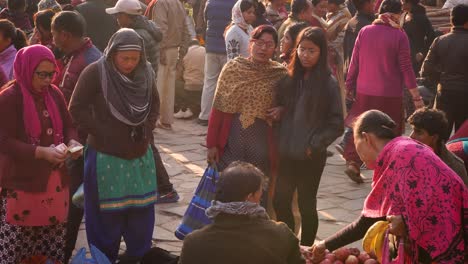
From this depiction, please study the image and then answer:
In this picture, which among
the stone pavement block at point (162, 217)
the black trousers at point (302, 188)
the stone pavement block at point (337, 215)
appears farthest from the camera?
the stone pavement block at point (337, 215)

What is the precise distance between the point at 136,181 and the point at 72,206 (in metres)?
0.83

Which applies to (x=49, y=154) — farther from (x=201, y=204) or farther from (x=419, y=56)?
(x=419, y=56)

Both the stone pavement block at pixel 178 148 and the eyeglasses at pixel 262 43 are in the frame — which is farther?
the stone pavement block at pixel 178 148

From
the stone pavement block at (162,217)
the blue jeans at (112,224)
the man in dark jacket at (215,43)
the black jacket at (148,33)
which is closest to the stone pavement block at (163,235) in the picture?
the stone pavement block at (162,217)

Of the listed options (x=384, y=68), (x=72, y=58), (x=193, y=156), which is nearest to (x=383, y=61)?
(x=384, y=68)

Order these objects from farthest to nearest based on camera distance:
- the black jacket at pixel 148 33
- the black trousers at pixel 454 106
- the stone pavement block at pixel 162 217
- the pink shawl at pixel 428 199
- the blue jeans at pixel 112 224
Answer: the black jacket at pixel 148 33 < the black trousers at pixel 454 106 < the stone pavement block at pixel 162 217 < the blue jeans at pixel 112 224 < the pink shawl at pixel 428 199

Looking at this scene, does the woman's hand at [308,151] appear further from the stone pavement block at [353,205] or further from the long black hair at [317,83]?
the stone pavement block at [353,205]

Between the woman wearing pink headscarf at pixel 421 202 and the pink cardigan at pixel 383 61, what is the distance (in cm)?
475

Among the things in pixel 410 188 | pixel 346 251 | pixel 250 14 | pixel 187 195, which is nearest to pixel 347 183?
pixel 187 195

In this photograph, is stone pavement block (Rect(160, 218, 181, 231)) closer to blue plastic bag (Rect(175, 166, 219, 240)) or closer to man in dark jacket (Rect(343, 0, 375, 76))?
blue plastic bag (Rect(175, 166, 219, 240))

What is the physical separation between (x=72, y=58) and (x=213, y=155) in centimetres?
129

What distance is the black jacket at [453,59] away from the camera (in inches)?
362

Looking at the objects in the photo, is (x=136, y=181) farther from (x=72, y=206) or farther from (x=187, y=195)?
(x=187, y=195)

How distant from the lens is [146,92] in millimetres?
6516
